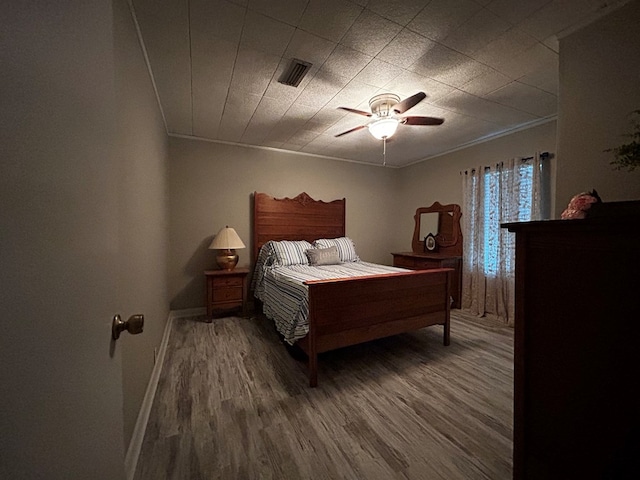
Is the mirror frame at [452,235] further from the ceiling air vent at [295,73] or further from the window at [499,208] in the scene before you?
the ceiling air vent at [295,73]

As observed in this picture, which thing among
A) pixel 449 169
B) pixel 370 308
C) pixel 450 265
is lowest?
pixel 370 308

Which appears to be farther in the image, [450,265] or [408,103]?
[450,265]

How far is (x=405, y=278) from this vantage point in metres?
2.42

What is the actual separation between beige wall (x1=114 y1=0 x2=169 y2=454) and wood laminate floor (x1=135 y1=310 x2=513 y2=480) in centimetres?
34

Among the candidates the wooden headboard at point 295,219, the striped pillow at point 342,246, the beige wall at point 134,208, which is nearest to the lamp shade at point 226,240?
the wooden headboard at point 295,219

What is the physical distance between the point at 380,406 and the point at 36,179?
2.00 metres

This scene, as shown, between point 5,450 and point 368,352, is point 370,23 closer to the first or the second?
point 5,450

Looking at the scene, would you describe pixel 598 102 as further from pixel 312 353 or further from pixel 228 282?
pixel 228 282

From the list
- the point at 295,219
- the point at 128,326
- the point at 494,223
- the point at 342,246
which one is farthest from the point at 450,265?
the point at 128,326

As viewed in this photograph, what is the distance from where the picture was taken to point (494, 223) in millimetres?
3445

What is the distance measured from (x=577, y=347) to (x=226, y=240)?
11.0ft

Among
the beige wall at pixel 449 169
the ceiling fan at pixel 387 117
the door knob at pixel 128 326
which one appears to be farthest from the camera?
the beige wall at pixel 449 169

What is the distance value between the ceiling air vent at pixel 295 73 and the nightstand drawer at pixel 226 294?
2488mm

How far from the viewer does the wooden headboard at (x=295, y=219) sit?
12.7 feet
